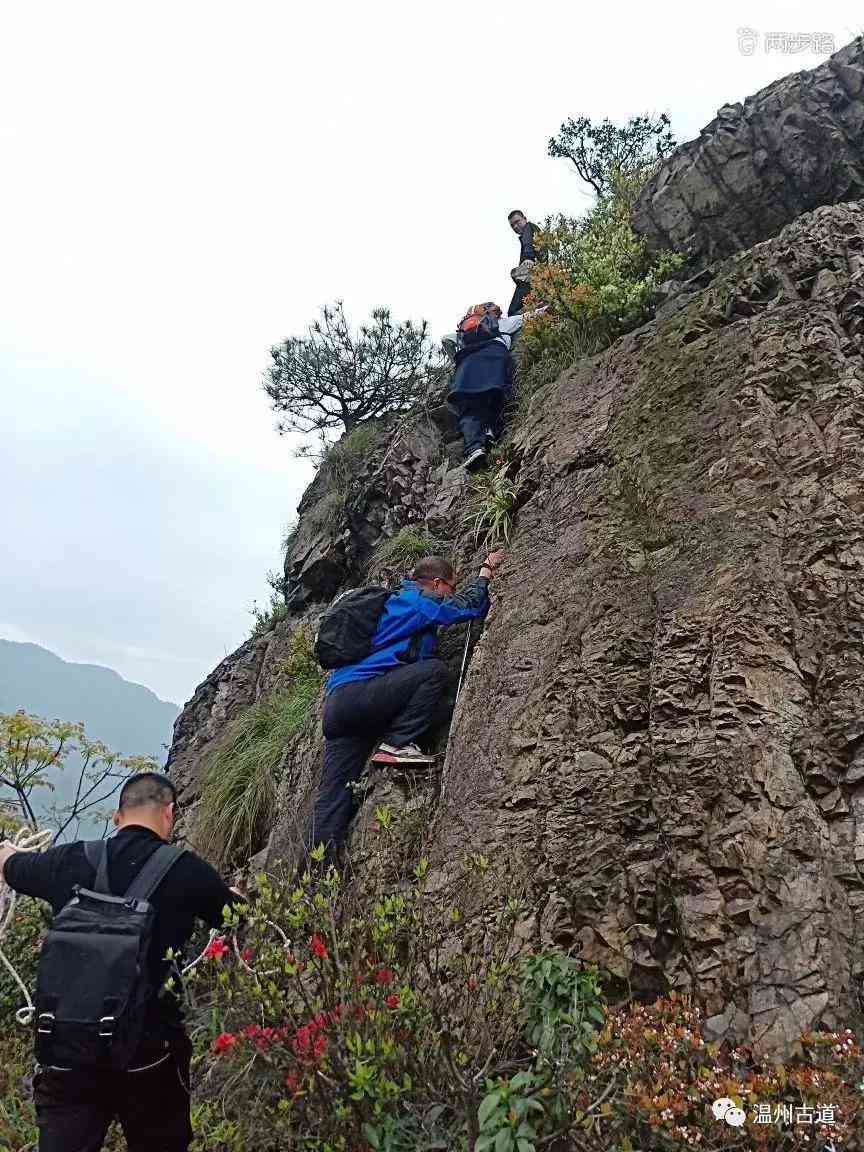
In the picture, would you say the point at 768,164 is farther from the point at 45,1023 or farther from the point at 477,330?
the point at 45,1023

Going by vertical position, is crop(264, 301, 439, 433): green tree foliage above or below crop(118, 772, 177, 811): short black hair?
above

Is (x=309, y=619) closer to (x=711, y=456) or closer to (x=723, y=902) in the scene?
(x=711, y=456)

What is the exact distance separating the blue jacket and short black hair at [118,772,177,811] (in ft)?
6.68

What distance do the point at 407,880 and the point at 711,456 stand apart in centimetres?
317

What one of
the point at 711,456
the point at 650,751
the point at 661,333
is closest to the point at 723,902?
the point at 650,751

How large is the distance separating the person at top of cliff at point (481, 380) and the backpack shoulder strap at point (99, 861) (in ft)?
17.9

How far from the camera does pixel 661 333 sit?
614 centimetres

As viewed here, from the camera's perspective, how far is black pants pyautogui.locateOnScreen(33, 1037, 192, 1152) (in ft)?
9.14

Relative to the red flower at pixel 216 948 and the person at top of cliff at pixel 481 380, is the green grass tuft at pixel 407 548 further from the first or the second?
the red flower at pixel 216 948

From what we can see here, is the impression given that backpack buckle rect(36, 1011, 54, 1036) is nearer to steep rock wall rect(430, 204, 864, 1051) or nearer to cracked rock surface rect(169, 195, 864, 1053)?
cracked rock surface rect(169, 195, 864, 1053)

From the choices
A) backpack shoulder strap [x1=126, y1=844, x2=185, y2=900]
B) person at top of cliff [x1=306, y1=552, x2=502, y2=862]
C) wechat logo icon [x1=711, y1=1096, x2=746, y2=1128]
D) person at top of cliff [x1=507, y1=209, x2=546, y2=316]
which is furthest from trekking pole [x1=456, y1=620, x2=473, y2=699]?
person at top of cliff [x1=507, y1=209, x2=546, y2=316]

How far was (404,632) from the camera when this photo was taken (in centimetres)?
547

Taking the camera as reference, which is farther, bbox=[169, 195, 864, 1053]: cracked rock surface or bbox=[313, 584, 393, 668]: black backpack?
bbox=[313, 584, 393, 668]: black backpack

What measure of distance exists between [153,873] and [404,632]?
8.69ft
